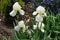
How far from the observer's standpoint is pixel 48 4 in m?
4.89

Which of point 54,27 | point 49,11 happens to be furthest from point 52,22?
point 49,11

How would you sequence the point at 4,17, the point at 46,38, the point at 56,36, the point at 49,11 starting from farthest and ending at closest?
the point at 4,17 → the point at 49,11 → the point at 56,36 → the point at 46,38

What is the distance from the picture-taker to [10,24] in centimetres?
493

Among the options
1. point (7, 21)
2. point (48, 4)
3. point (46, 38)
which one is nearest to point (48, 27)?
point (46, 38)

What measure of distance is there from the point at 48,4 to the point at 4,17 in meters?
1.10

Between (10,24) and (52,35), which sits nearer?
(52,35)

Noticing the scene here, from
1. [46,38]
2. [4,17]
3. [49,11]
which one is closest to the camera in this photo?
[46,38]

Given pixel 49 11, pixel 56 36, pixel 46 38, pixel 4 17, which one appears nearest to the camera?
pixel 46 38

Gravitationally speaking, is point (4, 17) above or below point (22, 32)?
below

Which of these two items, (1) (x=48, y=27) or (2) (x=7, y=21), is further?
(2) (x=7, y=21)

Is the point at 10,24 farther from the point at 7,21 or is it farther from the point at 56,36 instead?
the point at 56,36

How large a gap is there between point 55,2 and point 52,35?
1.10 metres

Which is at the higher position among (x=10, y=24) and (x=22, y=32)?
(x=22, y=32)

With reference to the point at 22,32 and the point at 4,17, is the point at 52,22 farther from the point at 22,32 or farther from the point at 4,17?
the point at 4,17
